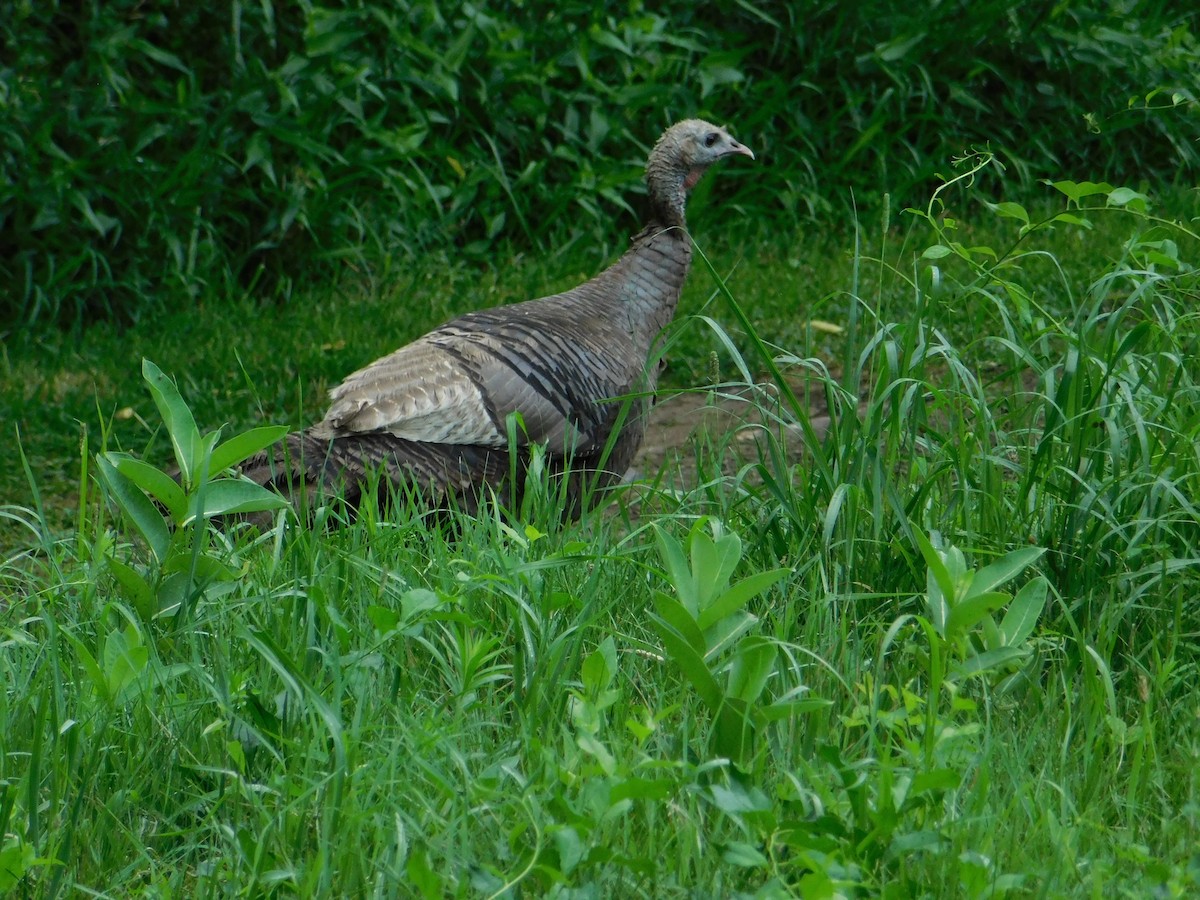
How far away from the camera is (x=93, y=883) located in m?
2.20

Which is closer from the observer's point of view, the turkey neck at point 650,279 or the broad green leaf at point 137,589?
the broad green leaf at point 137,589

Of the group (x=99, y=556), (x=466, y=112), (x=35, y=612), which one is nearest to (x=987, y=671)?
(x=99, y=556)

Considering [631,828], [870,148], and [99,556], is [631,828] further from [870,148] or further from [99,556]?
[870,148]

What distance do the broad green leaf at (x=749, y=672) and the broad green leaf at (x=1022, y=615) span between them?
46 cm

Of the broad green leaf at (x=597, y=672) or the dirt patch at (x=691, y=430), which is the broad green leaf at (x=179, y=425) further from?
the dirt patch at (x=691, y=430)

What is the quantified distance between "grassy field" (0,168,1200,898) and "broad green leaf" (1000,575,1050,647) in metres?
0.01

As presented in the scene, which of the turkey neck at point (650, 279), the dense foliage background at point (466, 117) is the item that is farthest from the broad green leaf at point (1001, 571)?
the dense foliage background at point (466, 117)

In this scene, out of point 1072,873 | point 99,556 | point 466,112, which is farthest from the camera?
point 466,112

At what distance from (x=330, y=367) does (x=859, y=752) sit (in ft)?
11.8

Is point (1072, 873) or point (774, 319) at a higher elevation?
point (1072, 873)

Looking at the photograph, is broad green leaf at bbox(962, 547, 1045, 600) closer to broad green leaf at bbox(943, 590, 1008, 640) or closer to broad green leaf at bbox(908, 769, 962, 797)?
broad green leaf at bbox(943, 590, 1008, 640)

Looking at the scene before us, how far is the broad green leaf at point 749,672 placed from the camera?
233cm

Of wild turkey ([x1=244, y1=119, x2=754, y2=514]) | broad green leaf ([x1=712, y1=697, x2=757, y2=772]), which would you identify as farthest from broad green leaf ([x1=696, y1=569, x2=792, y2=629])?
wild turkey ([x1=244, y1=119, x2=754, y2=514])

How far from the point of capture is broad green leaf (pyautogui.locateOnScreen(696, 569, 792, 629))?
7.80 feet
